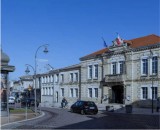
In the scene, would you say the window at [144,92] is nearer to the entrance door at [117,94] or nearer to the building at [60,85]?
the entrance door at [117,94]

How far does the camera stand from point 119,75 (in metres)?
47.8

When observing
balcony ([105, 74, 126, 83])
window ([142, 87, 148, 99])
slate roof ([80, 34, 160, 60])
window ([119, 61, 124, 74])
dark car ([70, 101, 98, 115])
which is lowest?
dark car ([70, 101, 98, 115])

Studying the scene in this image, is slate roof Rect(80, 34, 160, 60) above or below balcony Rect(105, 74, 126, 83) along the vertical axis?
above

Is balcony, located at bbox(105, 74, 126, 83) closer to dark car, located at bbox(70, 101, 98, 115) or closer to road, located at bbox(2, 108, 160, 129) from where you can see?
dark car, located at bbox(70, 101, 98, 115)

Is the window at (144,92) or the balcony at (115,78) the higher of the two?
the balcony at (115,78)

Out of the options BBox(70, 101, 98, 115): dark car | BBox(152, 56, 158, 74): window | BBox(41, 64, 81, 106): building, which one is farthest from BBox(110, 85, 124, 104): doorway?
BBox(70, 101, 98, 115): dark car

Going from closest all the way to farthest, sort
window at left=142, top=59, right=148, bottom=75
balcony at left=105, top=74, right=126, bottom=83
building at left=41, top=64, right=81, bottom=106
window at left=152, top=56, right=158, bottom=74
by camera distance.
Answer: window at left=152, top=56, right=158, bottom=74 → window at left=142, top=59, right=148, bottom=75 → balcony at left=105, top=74, right=126, bottom=83 → building at left=41, top=64, right=81, bottom=106

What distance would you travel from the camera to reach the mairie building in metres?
43.7

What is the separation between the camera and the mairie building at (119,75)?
143 feet

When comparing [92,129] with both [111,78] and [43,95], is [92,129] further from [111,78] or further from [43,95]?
[43,95]

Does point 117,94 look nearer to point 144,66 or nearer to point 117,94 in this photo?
point 117,94

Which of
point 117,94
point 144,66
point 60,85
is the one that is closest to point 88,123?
point 144,66

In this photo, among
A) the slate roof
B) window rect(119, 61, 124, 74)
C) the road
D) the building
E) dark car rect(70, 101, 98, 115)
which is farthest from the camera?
the building

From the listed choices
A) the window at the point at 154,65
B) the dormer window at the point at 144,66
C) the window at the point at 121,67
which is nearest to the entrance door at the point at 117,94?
the window at the point at 121,67
